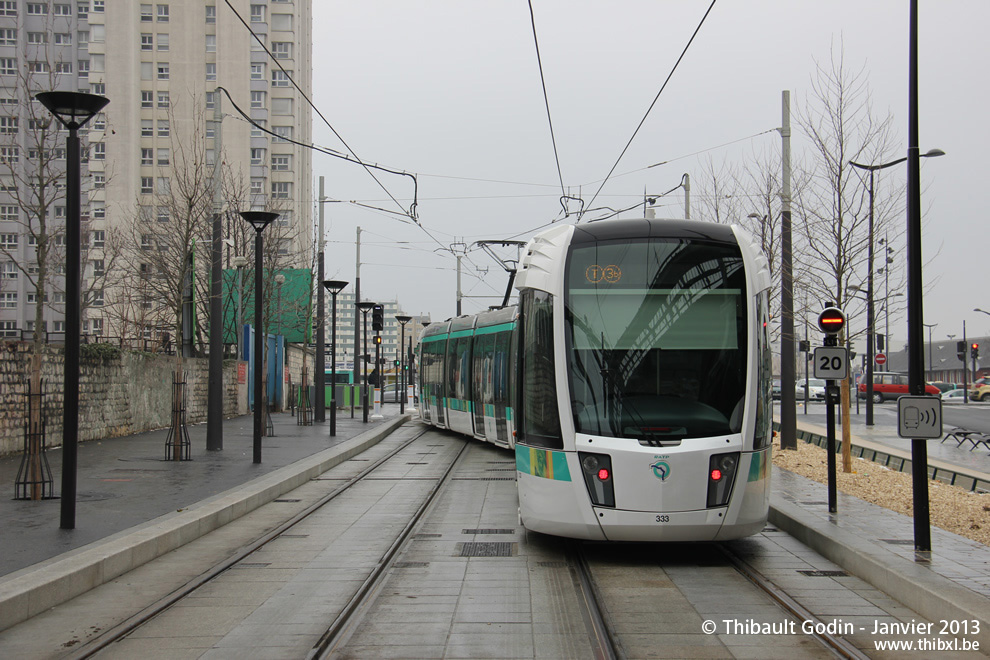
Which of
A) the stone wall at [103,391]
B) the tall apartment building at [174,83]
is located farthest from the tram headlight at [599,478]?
the tall apartment building at [174,83]

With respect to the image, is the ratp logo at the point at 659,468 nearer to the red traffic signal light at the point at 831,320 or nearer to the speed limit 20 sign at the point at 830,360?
the speed limit 20 sign at the point at 830,360

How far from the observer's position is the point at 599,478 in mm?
A: 8742

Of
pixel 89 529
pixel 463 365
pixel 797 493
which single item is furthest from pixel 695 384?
pixel 463 365

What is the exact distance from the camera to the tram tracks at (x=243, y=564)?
6.40 meters

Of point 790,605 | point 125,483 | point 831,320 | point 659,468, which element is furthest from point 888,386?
point 790,605

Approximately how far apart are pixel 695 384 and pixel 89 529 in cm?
602

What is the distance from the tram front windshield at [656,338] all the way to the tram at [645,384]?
0.04ft

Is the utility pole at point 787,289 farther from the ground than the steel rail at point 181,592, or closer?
farther from the ground

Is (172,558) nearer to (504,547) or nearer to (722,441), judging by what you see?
(504,547)

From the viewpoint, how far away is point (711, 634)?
6.47 meters

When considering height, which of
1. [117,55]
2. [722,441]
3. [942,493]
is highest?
[117,55]

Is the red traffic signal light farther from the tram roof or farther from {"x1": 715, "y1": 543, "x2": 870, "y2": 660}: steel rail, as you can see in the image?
{"x1": 715, "y1": 543, "x2": 870, "y2": 660}: steel rail

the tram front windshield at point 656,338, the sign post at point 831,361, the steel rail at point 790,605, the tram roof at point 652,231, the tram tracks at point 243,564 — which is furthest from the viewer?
the sign post at point 831,361

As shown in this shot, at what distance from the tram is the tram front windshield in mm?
11
